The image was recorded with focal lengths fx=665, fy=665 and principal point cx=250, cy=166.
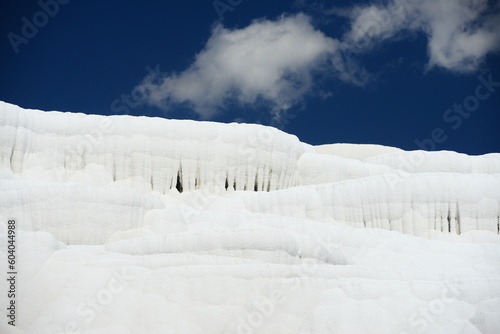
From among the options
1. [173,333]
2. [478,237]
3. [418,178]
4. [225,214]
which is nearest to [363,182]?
[418,178]

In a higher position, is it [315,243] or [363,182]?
[363,182]

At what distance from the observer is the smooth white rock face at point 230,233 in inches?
473

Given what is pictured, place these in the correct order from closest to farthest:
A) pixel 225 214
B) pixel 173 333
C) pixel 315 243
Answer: pixel 173 333 → pixel 315 243 → pixel 225 214

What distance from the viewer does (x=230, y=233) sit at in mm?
14164

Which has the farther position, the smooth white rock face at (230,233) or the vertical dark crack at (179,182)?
the vertical dark crack at (179,182)

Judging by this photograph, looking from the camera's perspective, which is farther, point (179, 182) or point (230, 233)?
point (179, 182)

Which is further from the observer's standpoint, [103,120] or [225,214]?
[103,120]

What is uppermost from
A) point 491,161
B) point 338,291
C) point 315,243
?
point 491,161

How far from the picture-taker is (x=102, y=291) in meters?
12.1

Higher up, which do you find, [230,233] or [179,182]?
[179,182]

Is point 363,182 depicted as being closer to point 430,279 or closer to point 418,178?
point 418,178

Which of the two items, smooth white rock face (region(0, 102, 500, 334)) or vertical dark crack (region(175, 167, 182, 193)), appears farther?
vertical dark crack (region(175, 167, 182, 193))

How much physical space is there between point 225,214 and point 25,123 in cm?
980

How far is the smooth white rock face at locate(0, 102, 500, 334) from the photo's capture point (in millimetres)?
12023
